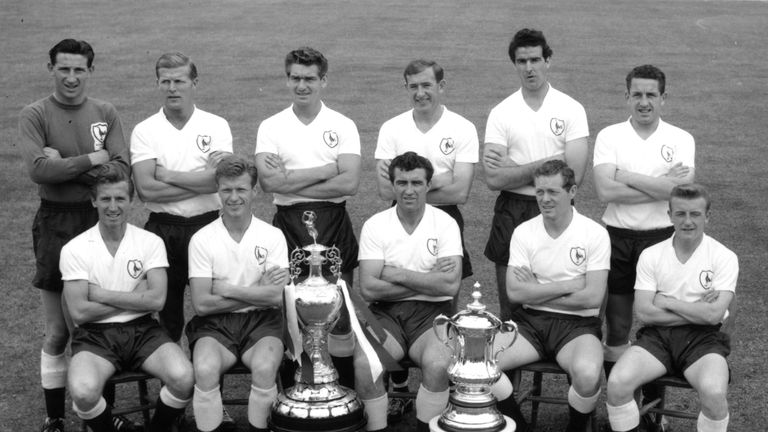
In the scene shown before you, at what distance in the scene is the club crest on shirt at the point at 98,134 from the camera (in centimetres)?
754

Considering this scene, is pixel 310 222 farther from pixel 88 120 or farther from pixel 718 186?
pixel 718 186

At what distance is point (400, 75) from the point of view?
23703mm

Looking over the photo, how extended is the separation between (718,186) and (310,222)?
374 inches

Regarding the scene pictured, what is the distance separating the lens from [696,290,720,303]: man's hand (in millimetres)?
6938

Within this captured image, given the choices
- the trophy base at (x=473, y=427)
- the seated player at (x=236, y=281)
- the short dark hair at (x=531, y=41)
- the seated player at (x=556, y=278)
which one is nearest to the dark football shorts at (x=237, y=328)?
the seated player at (x=236, y=281)

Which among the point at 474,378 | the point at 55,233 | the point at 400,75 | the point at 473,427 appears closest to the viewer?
the point at 473,427

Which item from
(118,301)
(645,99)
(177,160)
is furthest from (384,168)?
(118,301)

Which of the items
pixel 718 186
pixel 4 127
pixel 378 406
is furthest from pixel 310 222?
pixel 4 127

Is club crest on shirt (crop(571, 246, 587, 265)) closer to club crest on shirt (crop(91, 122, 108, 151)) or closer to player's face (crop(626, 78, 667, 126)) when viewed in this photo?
player's face (crop(626, 78, 667, 126))

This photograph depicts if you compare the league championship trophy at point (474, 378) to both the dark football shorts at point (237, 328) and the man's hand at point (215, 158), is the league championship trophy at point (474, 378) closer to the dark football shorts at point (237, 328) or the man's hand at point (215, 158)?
the dark football shorts at point (237, 328)

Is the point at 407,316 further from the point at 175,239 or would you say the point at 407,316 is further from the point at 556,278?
the point at 175,239

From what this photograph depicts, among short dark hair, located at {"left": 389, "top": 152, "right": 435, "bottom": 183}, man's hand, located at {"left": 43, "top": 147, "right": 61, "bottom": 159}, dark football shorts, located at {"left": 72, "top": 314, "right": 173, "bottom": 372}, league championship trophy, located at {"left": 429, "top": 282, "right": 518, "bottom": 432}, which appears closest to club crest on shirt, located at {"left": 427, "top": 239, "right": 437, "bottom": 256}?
short dark hair, located at {"left": 389, "top": 152, "right": 435, "bottom": 183}

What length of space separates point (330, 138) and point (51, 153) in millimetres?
1849

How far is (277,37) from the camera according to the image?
1132 inches
